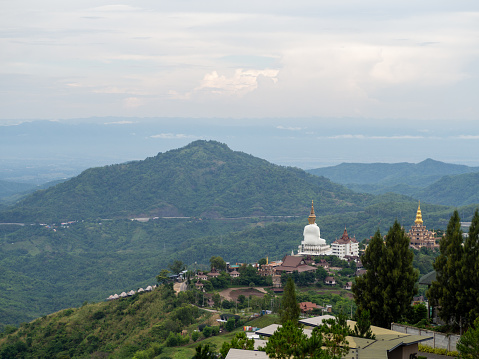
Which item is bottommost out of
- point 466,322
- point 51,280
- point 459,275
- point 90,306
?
point 51,280

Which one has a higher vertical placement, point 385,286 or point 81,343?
point 385,286

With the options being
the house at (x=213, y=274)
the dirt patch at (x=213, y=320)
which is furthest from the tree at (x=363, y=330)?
the house at (x=213, y=274)

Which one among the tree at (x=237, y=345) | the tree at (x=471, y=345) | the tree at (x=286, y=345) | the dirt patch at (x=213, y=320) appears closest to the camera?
the tree at (x=286, y=345)

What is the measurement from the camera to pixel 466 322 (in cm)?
3475

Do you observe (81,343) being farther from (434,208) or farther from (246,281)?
(434,208)

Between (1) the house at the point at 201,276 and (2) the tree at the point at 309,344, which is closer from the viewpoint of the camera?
(2) the tree at the point at 309,344

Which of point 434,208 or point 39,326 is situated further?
point 434,208

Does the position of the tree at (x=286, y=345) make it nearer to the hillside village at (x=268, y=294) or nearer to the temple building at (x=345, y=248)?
the hillside village at (x=268, y=294)

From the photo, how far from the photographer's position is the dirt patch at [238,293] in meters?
74.0

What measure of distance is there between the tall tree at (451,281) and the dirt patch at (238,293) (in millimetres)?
38842

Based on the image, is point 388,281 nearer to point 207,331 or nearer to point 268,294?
point 207,331

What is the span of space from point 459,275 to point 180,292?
43.0 metres

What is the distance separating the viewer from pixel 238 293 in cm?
7588

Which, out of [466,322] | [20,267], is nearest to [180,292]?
[466,322]
